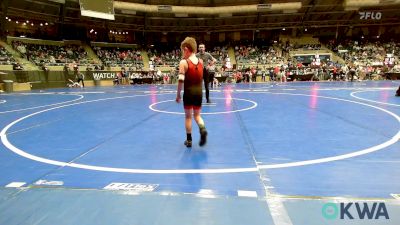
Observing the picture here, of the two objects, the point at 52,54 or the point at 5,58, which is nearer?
the point at 5,58

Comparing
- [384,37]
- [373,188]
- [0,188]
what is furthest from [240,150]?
[384,37]

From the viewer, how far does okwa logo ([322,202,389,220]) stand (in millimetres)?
2645

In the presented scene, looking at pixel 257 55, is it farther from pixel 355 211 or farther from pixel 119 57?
pixel 355 211

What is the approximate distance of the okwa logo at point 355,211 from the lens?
2.64m

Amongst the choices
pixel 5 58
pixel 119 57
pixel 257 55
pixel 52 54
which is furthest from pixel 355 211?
pixel 257 55

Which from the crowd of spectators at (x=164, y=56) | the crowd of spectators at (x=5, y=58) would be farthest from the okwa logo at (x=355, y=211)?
the crowd of spectators at (x=164, y=56)

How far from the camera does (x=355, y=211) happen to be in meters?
2.74

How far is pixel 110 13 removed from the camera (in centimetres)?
3122

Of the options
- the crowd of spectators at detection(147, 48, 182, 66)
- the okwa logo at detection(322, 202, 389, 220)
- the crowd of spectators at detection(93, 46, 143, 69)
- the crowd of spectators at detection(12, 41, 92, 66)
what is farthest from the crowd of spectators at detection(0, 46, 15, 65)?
the okwa logo at detection(322, 202, 389, 220)

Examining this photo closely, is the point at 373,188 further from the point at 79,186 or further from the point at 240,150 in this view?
the point at 79,186

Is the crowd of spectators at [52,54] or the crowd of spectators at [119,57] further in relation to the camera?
the crowd of spectators at [119,57]

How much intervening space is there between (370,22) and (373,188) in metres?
46.2

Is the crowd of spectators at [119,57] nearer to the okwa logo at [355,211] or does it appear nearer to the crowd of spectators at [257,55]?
the crowd of spectators at [257,55]

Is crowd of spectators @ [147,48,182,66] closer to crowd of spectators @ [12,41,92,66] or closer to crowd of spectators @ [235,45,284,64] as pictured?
crowd of spectators @ [235,45,284,64]
